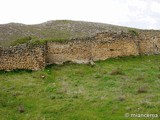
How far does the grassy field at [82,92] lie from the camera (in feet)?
57.3

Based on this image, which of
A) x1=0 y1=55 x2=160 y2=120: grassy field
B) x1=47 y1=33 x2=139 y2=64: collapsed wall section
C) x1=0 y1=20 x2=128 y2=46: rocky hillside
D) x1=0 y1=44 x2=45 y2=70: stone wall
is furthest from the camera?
x1=0 y1=20 x2=128 y2=46: rocky hillside

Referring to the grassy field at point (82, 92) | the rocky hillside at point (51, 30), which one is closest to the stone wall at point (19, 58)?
the grassy field at point (82, 92)

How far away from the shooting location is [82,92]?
20750 millimetres

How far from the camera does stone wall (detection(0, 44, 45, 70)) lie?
91.1 ft

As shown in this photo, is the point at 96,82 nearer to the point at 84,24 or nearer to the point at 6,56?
the point at 6,56

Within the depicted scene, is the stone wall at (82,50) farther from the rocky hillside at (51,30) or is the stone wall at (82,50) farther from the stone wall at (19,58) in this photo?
the rocky hillside at (51,30)

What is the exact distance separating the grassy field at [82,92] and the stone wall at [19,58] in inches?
23.1

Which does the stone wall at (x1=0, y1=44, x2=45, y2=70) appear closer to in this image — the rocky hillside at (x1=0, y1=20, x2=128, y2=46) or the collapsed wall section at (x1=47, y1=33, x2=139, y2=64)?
the collapsed wall section at (x1=47, y1=33, x2=139, y2=64)

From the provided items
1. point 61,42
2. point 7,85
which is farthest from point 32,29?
point 7,85

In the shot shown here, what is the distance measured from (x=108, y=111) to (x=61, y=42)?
13941 mm

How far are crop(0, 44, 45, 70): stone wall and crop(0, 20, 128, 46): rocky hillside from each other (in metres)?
18.6

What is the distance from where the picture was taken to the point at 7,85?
2358 centimetres

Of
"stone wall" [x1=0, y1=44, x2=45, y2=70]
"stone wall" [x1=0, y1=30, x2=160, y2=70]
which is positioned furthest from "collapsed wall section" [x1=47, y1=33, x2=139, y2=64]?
"stone wall" [x1=0, y1=44, x2=45, y2=70]

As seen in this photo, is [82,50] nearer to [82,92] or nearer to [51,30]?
[82,92]
